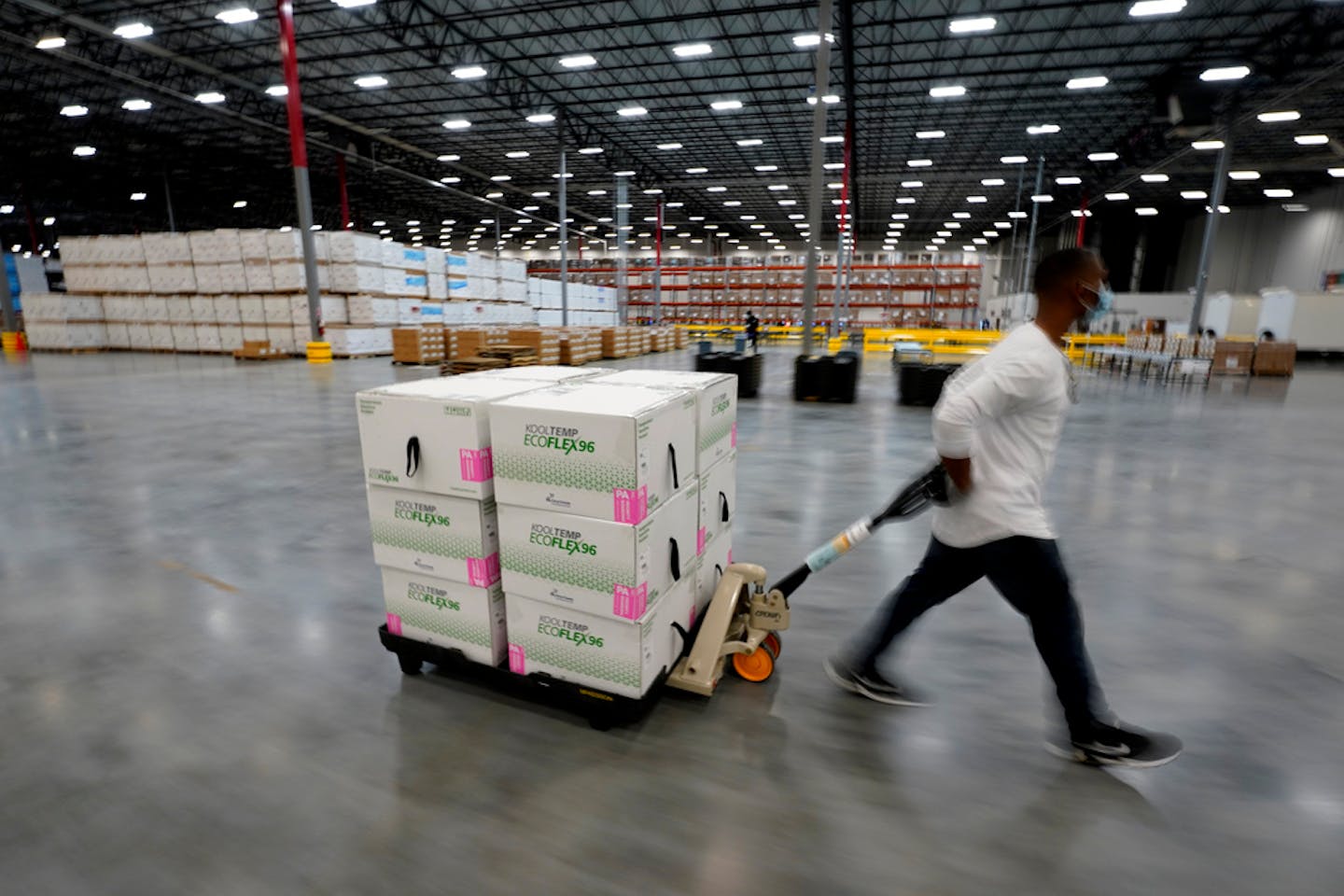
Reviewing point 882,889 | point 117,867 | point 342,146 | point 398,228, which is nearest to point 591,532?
point 882,889

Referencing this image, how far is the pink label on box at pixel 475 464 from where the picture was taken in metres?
2.26

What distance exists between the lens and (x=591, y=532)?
2146 millimetres

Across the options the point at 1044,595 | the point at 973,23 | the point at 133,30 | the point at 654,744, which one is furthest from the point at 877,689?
the point at 133,30

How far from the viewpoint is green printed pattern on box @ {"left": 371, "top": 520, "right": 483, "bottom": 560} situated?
2379 mm

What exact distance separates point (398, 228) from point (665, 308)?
2280 cm

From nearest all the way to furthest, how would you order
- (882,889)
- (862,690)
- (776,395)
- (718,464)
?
1. (882,889)
2. (862,690)
3. (718,464)
4. (776,395)

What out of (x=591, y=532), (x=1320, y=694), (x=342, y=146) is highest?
(x=342, y=146)

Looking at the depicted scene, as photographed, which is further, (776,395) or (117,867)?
(776,395)

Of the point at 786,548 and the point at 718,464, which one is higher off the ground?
the point at 718,464

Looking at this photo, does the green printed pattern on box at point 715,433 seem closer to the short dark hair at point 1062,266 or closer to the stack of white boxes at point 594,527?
the stack of white boxes at point 594,527

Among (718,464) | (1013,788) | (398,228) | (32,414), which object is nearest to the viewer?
(1013,788)

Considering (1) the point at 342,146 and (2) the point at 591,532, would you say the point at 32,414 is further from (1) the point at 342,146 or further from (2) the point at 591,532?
(1) the point at 342,146

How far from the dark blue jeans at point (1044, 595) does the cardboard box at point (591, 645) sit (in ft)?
3.51

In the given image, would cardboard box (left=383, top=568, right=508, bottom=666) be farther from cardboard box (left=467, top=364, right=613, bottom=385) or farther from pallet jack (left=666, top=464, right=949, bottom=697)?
cardboard box (left=467, top=364, right=613, bottom=385)
